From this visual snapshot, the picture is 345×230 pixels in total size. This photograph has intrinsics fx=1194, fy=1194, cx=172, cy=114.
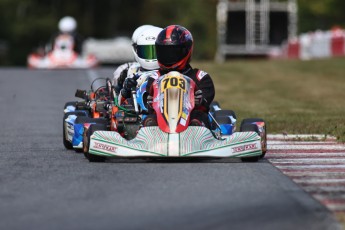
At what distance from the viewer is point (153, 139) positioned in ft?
34.8

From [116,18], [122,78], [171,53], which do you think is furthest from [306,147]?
[116,18]

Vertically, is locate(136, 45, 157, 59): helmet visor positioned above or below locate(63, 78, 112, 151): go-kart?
above

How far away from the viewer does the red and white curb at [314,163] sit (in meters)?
8.60

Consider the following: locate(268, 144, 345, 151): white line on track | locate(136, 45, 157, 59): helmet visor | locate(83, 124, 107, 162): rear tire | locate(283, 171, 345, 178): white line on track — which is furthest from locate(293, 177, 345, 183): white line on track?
locate(136, 45, 157, 59): helmet visor

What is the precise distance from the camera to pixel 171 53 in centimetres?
1163

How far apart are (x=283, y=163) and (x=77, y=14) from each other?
71190 mm

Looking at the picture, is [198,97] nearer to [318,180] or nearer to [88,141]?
[88,141]

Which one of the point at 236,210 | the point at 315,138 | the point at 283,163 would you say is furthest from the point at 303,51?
the point at 236,210

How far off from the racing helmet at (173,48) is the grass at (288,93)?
246 cm

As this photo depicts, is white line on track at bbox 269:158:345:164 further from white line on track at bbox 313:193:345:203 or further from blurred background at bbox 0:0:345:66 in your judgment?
blurred background at bbox 0:0:345:66

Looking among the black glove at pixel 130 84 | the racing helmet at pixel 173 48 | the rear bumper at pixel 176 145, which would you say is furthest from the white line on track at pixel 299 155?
the black glove at pixel 130 84

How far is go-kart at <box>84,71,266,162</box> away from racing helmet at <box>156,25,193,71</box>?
1.63 feet

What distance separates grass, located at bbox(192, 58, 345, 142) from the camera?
15688mm

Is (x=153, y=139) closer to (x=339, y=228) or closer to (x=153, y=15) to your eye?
(x=339, y=228)
